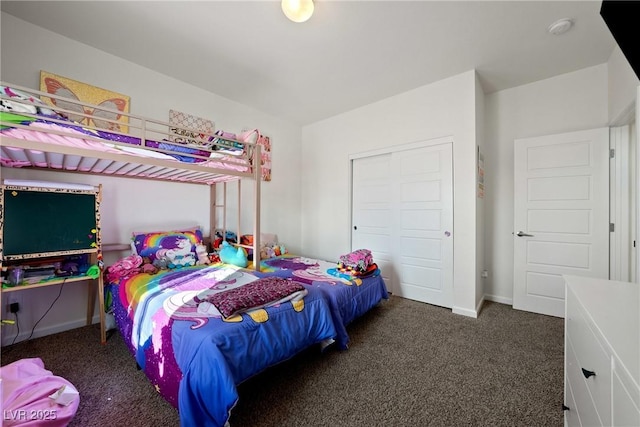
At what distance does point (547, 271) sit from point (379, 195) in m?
2.05

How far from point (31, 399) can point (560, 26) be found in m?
4.29

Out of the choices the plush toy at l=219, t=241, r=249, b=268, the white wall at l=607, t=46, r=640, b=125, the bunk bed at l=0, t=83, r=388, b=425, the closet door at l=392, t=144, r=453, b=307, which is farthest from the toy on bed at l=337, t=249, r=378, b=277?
the white wall at l=607, t=46, r=640, b=125

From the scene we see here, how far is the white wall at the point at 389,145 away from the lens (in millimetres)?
2619

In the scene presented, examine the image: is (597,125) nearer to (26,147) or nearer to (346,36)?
(346,36)

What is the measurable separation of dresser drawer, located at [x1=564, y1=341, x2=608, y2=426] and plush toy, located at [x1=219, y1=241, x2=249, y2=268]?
237cm

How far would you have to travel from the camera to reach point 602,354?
73 cm

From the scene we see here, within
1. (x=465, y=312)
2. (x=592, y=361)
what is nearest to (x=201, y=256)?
(x=592, y=361)

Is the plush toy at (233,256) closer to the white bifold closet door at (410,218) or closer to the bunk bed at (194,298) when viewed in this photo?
the bunk bed at (194,298)

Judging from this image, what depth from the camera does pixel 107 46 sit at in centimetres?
226

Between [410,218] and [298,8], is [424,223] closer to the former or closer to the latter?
[410,218]

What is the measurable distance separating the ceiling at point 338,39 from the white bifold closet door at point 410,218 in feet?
3.15

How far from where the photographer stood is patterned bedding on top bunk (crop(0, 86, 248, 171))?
1.36 metres

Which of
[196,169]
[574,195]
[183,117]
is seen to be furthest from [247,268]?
[574,195]

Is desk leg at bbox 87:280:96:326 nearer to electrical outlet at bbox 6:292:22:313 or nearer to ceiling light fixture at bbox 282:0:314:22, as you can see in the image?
electrical outlet at bbox 6:292:22:313
